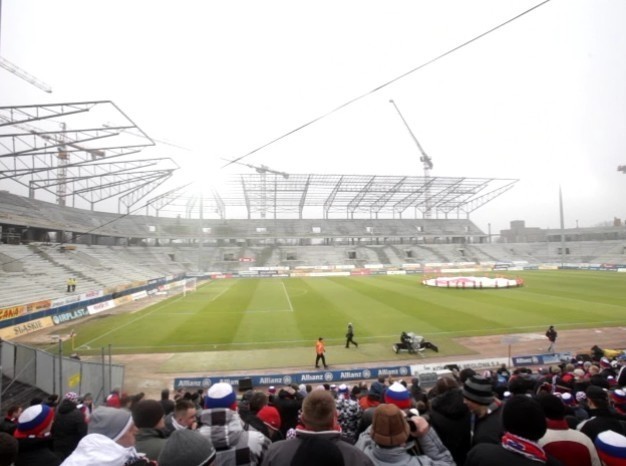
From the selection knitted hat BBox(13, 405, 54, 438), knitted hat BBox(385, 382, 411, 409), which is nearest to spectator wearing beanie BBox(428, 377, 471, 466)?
knitted hat BBox(385, 382, 411, 409)

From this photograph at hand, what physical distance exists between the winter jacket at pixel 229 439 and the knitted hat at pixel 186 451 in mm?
684

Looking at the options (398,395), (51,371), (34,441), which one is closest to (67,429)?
(34,441)

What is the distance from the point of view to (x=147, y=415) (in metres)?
4.00

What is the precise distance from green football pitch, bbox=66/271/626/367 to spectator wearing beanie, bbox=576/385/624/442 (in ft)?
41.5

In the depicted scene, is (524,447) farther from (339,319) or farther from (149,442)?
(339,319)

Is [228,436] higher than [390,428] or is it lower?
lower

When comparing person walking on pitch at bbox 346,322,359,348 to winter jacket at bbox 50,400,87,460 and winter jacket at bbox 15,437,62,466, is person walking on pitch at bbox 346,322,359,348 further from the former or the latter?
winter jacket at bbox 15,437,62,466

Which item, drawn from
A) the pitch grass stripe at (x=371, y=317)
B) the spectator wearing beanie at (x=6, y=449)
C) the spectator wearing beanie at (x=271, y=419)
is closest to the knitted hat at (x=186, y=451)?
the spectator wearing beanie at (x=6, y=449)

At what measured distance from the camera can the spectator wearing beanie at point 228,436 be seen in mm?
3234

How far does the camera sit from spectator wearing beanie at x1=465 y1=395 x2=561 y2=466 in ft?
8.96

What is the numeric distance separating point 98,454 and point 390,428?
7.38ft

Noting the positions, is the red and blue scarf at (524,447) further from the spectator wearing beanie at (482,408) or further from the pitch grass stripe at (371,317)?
the pitch grass stripe at (371,317)

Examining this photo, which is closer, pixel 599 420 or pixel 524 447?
pixel 524 447

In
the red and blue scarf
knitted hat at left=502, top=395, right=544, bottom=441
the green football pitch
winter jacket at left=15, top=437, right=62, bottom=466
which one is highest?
knitted hat at left=502, top=395, right=544, bottom=441
